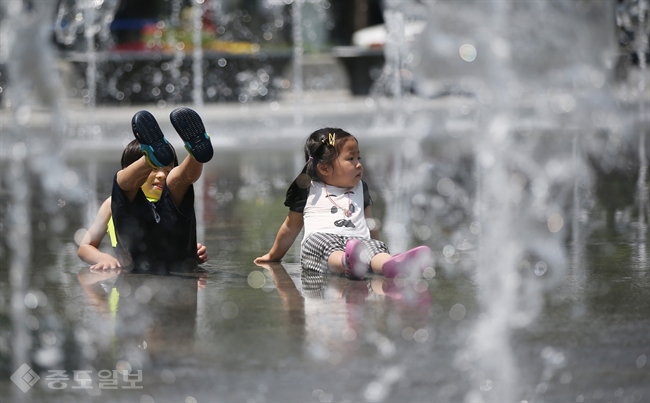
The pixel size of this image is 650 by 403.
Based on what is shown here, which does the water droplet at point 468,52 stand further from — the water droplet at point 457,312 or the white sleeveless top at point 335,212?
the water droplet at point 457,312

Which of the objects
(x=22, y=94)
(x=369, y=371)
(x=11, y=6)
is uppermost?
(x=11, y=6)

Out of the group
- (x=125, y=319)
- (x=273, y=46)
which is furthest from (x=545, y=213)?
(x=273, y=46)

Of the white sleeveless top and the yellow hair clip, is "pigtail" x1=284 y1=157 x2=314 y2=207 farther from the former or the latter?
the yellow hair clip

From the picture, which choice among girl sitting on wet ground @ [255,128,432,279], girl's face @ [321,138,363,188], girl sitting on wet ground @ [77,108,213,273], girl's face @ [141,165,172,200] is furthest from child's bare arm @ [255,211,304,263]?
girl's face @ [141,165,172,200]

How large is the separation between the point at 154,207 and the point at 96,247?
518mm

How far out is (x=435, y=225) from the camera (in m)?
6.36

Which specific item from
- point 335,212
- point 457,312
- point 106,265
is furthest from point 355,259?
point 106,265

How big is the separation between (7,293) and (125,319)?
2.60ft

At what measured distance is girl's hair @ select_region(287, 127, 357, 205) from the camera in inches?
192

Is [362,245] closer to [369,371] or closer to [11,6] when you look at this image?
[369,371]

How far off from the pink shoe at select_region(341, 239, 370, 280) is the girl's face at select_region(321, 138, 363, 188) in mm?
396

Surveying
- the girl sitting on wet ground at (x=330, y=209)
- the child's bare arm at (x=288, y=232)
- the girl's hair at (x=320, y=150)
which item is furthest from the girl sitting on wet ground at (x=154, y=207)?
the girl's hair at (x=320, y=150)

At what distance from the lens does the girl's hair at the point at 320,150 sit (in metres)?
4.89

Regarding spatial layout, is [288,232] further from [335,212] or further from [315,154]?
[315,154]
